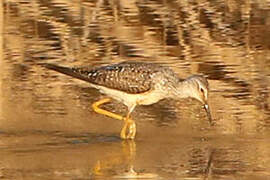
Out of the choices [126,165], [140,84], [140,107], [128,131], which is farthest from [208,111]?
[126,165]

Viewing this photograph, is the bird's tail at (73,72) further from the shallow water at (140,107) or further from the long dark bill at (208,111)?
the long dark bill at (208,111)

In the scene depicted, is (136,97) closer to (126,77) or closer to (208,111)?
(126,77)

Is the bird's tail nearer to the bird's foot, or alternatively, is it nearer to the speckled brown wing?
the speckled brown wing

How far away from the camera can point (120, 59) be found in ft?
47.2

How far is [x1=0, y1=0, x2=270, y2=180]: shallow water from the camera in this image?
9680 millimetres

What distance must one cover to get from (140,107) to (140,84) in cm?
109

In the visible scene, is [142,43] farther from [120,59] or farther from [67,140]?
[67,140]

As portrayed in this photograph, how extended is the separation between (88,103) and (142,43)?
135 inches

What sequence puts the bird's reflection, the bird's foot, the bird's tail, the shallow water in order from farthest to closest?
the bird's tail < the bird's foot < the shallow water < the bird's reflection

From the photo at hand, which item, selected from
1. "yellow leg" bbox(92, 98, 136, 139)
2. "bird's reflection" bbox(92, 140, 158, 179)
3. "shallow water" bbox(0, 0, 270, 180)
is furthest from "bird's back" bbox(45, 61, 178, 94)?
"bird's reflection" bbox(92, 140, 158, 179)

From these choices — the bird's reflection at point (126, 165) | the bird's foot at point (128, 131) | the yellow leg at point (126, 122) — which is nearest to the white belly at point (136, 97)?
the yellow leg at point (126, 122)

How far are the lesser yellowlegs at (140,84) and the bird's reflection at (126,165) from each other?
666 millimetres

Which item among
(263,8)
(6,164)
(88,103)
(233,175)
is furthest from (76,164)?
(263,8)

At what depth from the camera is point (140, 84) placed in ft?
36.6
